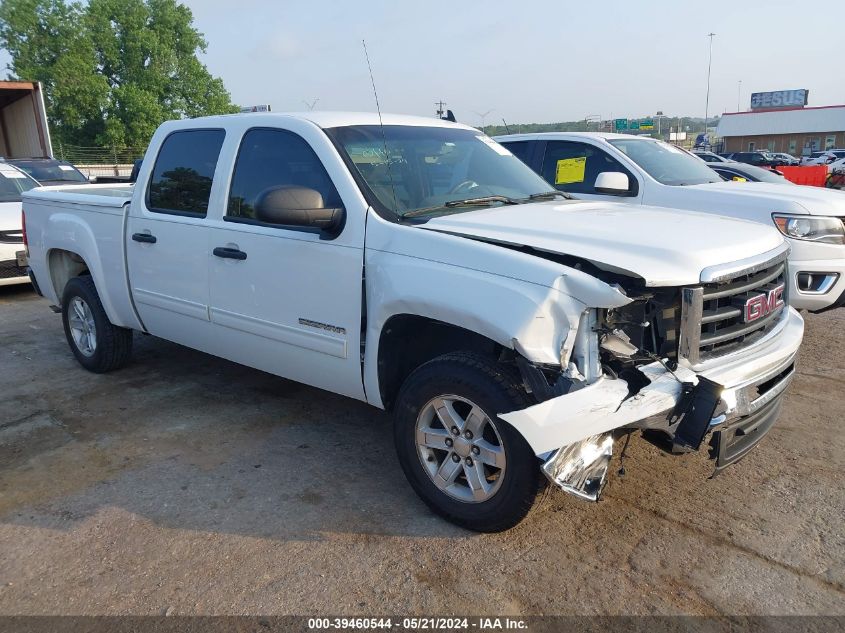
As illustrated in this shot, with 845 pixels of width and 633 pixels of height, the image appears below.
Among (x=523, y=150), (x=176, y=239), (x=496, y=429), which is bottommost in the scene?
(x=496, y=429)

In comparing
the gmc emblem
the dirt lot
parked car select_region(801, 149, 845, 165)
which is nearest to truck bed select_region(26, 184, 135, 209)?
the dirt lot

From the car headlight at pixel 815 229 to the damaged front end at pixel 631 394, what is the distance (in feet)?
10.7

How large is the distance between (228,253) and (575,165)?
14.2 feet

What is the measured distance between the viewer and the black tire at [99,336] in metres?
5.30

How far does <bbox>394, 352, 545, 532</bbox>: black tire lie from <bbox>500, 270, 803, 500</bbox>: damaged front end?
0.45 feet

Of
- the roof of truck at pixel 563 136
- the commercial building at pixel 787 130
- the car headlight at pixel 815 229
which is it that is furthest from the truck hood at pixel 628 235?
the commercial building at pixel 787 130

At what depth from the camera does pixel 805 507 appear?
3.36 meters

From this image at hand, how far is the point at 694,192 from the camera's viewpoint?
6.42 metres

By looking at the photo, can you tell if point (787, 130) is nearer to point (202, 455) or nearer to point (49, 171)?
point (49, 171)

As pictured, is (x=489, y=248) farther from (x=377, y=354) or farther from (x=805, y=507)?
(x=805, y=507)

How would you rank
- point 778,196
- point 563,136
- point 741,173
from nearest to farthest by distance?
point 778,196, point 563,136, point 741,173

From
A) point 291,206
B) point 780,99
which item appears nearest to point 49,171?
point 291,206

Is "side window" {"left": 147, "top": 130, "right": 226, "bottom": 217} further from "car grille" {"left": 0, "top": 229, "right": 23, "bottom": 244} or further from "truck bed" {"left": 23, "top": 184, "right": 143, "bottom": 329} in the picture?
"car grille" {"left": 0, "top": 229, "right": 23, "bottom": 244}

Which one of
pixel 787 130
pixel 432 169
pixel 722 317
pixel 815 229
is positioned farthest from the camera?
pixel 787 130
